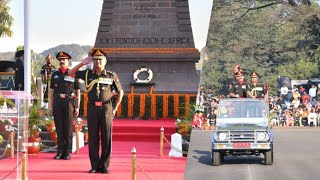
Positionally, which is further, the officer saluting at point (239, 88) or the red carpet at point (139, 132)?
the red carpet at point (139, 132)

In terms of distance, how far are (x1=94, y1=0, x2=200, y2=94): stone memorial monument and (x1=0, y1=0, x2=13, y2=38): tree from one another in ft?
24.9

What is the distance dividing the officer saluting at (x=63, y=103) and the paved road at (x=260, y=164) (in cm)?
208

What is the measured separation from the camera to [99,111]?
10.6 meters

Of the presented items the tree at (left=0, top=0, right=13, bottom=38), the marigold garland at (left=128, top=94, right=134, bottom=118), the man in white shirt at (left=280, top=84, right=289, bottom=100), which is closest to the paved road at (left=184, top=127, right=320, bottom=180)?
the marigold garland at (left=128, top=94, right=134, bottom=118)

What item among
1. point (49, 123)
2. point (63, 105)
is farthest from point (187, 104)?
point (63, 105)

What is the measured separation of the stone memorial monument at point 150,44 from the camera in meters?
21.9

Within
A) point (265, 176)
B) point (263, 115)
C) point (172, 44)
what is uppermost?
point (172, 44)

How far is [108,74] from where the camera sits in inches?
417

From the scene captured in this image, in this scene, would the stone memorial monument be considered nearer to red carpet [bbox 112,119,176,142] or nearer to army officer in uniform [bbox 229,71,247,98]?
red carpet [bbox 112,119,176,142]

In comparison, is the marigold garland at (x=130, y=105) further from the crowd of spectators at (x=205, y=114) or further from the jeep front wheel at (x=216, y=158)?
the jeep front wheel at (x=216, y=158)

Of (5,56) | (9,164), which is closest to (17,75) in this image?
(5,56)

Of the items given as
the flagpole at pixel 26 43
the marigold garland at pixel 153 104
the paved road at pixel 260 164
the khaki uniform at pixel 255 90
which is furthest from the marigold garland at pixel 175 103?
the flagpole at pixel 26 43

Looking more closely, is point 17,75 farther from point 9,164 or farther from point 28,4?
point 9,164

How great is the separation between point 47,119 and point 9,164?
4.44 metres
